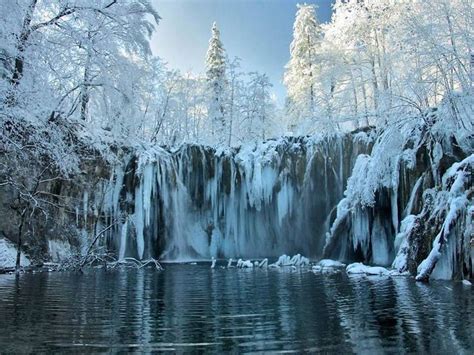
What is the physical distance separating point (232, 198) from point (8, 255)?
11541 millimetres

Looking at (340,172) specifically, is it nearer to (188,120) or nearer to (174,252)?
(174,252)

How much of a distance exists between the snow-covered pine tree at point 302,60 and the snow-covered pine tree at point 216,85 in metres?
5.27

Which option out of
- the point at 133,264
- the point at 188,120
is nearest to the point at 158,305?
the point at 133,264

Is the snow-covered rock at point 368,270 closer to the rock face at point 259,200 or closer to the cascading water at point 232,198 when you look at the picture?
the rock face at point 259,200

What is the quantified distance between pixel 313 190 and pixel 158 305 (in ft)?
55.4

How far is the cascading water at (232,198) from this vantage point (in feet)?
72.5

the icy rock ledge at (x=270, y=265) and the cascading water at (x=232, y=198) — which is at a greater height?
the cascading water at (x=232, y=198)

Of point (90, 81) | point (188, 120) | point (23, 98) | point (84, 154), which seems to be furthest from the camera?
point (188, 120)

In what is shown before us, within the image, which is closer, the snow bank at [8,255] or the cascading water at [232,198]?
the snow bank at [8,255]

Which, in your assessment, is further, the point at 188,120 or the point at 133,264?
the point at 188,120

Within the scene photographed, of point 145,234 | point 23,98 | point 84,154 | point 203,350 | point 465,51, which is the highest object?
point 465,51

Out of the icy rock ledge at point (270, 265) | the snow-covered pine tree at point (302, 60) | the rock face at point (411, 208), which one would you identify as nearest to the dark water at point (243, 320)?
the rock face at point (411, 208)

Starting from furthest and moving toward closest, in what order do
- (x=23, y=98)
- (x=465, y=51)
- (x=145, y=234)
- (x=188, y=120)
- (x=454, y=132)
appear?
1. (x=188, y=120)
2. (x=145, y=234)
3. (x=465, y=51)
4. (x=454, y=132)
5. (x=23, y=98)

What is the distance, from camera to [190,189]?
79.9 feet
